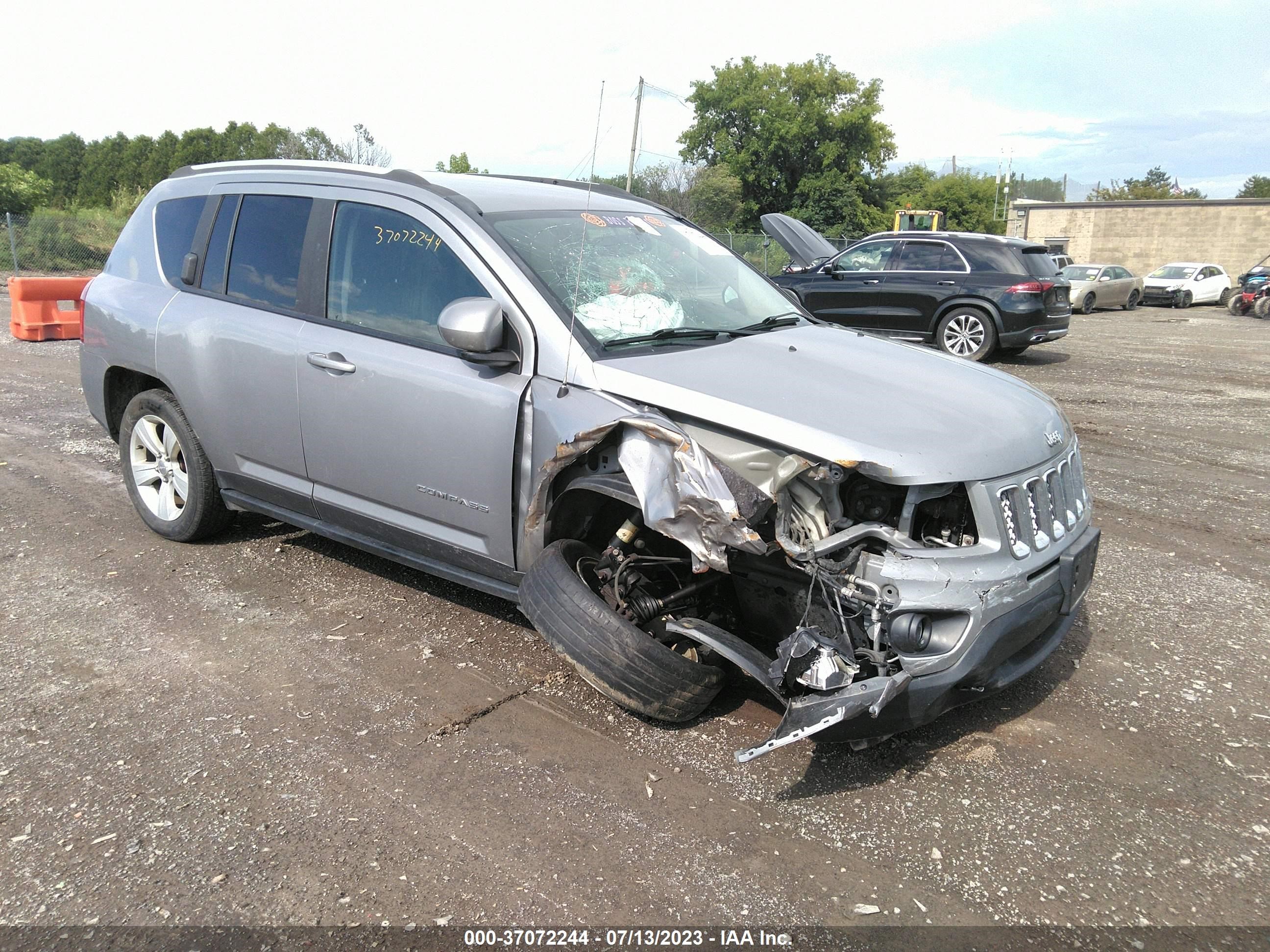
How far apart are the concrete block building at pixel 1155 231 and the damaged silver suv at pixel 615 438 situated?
133ft

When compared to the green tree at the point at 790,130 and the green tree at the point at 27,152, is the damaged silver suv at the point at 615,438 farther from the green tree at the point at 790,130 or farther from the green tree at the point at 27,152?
the green tree at the point at 27,152

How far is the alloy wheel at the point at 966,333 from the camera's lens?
13.1 meters

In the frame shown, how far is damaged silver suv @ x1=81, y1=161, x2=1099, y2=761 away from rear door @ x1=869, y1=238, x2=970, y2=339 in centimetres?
918

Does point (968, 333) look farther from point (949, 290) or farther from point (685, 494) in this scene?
point (685, 494)

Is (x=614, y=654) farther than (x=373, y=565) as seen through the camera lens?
No

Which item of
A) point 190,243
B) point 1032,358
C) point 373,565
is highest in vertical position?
point 190,243

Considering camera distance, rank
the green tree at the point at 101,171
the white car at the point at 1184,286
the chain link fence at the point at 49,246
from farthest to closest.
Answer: the green tree at the point at 101,171
the white car at the point at 1184,286
the chain link fence at the point at 49,246

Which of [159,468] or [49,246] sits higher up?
[49,246]

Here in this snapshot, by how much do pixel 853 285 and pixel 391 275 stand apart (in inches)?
424

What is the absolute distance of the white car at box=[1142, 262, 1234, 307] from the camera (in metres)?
29.3

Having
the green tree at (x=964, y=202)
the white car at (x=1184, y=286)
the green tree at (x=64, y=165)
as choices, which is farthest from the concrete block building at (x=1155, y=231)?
the green tree at (x=64, y=165)

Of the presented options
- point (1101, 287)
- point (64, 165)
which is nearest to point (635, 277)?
→ point (1101, 287)

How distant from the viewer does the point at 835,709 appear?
2875 mm

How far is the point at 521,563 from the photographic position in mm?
3697
